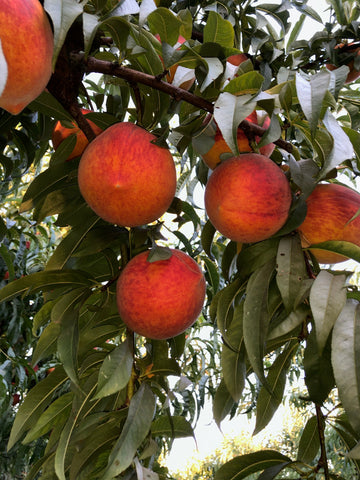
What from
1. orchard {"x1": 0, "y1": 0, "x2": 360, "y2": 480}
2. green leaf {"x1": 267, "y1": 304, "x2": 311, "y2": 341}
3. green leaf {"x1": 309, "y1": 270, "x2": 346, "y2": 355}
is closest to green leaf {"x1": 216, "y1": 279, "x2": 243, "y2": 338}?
orchard {"x1": 0, "y1": 0, "x2": 360, "y2": 480}

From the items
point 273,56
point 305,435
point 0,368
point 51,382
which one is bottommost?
point 0,368

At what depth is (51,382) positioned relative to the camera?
108 centimetres

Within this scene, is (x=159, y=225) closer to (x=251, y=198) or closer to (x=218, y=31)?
(x=251, y=198)

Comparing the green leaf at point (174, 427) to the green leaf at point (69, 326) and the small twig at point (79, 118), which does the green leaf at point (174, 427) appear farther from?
the small twig at point (79, 118)

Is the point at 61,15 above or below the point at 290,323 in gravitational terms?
above

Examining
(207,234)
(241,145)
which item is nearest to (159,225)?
(207,234)

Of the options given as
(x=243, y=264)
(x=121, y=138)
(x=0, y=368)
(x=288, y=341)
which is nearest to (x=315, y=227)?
(x=243, y=264)

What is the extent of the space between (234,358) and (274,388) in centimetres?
17

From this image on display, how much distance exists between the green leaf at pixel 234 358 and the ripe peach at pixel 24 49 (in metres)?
0.54

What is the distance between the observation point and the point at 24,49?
0.63 meters

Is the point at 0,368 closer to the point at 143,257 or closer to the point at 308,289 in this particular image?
the point at 143,257

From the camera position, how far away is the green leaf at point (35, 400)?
107 centimetres

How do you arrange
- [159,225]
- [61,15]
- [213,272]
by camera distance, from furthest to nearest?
1. [213,272]
2. [159,225]
3. [61,15]

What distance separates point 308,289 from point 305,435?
424 millimetres
